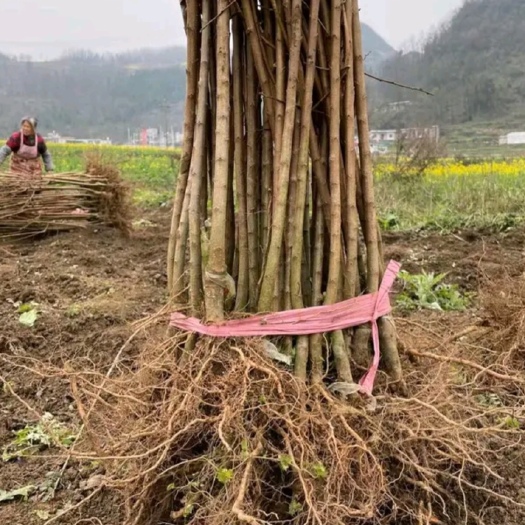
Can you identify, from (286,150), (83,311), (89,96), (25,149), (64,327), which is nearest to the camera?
(286,150)

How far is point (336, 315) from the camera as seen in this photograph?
2.00 metres

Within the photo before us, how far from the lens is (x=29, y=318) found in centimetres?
452

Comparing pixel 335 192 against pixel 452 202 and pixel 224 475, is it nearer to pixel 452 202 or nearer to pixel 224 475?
pixel 224 475

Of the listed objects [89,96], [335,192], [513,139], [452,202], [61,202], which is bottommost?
[513,139]

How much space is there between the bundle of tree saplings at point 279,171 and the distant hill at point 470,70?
28369 mm

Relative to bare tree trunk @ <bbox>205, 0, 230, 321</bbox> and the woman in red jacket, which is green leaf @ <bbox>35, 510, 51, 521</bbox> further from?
the woman in red jacket

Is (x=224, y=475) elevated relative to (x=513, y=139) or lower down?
elevated

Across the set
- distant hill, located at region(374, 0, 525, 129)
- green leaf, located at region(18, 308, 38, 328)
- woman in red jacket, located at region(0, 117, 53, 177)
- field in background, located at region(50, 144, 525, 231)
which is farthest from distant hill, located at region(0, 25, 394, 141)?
green leaf, located at region(18, 308, 38, 328)

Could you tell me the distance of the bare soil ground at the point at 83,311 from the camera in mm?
2381

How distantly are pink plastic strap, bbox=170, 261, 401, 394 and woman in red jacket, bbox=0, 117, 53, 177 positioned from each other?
6.91 m

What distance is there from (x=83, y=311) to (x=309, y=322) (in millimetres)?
3044

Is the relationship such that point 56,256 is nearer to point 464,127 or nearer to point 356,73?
point 356,73

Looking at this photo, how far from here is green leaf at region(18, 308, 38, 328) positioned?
442 cm

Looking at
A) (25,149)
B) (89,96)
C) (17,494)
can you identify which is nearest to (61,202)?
(25,149)
